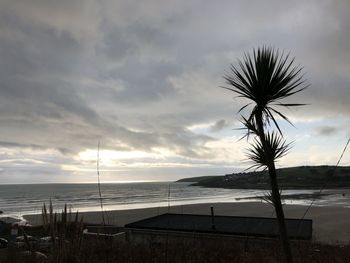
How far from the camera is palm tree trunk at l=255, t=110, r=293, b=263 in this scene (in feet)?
13.3

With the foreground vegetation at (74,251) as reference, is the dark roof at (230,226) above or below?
below

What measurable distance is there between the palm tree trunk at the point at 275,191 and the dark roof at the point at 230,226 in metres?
9.13

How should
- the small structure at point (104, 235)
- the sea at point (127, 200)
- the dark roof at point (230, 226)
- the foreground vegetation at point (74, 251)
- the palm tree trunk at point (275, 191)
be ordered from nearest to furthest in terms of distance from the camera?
1. the palm tree trunk at point (275, 191)
2. the foreground vegetation at point (74, 251)
3. the small structure at point (104, 235)
4. the dark roof at point (230, 226)
5. the sea at point (127, 200)

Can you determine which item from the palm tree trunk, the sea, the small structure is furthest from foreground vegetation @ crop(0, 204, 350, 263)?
the sea

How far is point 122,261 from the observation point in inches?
247

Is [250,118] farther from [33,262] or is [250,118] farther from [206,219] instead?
[206,219]

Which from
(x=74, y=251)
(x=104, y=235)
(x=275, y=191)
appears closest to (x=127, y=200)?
(x=104, y=235)

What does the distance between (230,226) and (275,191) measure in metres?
13.0

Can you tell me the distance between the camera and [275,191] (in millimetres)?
4051

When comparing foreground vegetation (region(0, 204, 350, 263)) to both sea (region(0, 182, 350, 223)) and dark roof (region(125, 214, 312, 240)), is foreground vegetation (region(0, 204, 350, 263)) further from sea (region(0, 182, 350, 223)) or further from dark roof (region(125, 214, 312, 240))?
sea (region(0, 182, 350, 223))

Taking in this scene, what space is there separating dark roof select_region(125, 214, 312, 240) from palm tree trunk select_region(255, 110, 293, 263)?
9125 mm

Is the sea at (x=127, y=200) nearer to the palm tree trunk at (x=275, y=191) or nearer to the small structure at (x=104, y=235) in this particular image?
the small structure at (x=104, y=235)

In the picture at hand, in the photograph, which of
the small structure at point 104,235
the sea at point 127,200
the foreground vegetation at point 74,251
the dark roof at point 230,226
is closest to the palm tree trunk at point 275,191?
the foreground vegetation at point 74,251

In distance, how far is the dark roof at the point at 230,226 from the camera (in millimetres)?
14160
